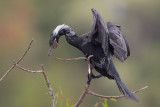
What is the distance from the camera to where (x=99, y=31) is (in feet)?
13.8

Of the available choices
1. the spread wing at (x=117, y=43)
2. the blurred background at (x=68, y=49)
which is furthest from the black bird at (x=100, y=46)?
the blurred background at (x=68, y=49)

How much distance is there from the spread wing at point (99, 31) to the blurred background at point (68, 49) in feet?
34.2

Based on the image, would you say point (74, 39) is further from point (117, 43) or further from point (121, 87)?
point (121, 87)

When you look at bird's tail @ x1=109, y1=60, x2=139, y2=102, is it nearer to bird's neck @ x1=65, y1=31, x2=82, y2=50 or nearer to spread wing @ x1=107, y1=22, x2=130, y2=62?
spread wing @ x1=107, y1=22, x2=130, y2=62

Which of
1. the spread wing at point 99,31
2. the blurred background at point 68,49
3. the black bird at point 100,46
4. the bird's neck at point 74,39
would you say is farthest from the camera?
the blurred background at point 68,49

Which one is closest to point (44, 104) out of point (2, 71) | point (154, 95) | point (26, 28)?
point (2, 71)

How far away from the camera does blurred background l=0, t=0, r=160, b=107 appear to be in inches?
623

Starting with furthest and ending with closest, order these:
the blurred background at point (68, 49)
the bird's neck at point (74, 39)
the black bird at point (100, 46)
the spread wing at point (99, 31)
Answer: the blurred background at point (68, 49), the bird's neck at point (74, 39), the black bird at point (100, 46), the spread wing at point (99, 31)

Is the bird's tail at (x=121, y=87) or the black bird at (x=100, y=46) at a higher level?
the black bird at (x=100, y=46)

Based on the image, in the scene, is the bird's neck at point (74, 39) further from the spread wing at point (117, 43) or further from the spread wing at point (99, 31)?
the spread wing at point (117, 43)

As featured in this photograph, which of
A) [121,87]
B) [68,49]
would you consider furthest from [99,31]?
[68,49]

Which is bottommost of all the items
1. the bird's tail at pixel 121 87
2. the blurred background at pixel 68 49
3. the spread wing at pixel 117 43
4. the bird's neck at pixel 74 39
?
the blurred background at pixel 68 49

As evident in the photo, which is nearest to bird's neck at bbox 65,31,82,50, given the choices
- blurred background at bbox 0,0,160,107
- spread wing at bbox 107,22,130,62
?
spread wing at bbox 107,22,130,62

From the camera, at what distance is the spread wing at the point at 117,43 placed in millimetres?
4215
